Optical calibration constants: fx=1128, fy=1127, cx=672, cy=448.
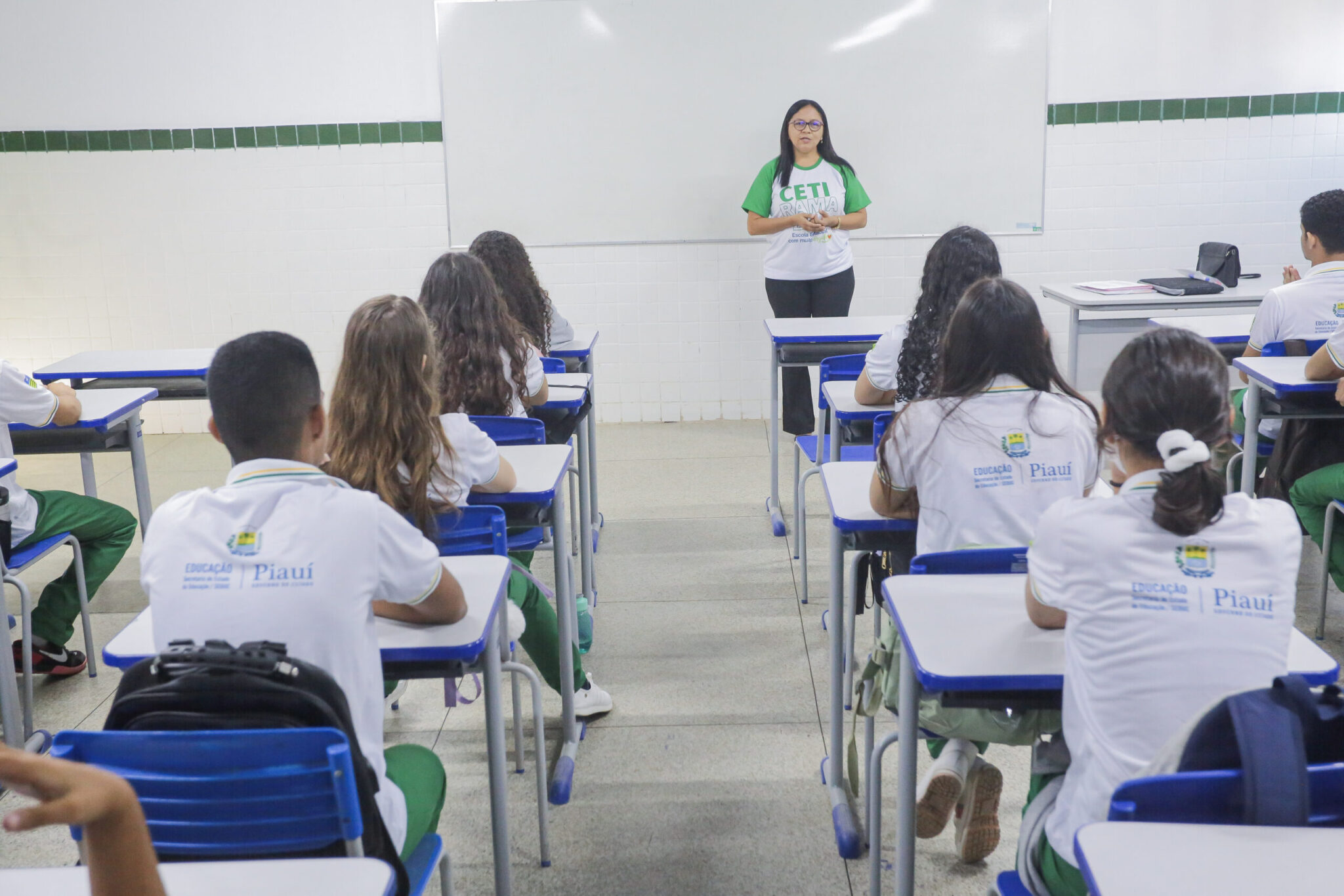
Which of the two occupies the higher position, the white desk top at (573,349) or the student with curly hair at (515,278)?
the student with curly hair at (515,278)

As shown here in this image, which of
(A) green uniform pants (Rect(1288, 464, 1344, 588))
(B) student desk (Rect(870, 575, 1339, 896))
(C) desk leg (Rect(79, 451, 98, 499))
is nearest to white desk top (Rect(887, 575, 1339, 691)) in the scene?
(B) student desk (Rect(870, 575, 1339, 896))

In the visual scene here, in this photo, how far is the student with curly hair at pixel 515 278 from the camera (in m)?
3.71

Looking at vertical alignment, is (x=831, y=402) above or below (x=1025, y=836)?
above

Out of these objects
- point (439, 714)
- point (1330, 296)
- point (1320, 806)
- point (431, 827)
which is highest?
point (1330, 296)

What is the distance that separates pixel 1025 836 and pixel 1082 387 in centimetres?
407

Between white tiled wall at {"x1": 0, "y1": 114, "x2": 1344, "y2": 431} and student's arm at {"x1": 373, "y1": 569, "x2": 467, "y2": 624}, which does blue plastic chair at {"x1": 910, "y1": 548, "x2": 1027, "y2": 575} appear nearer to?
student's arm at {"x1": 373, "y1": 569, "x2": 467, "y2": 624}

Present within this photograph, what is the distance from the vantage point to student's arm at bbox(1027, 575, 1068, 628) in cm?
174

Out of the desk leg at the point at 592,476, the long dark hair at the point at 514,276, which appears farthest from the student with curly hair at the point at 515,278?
the desk leg at the point at 592,476

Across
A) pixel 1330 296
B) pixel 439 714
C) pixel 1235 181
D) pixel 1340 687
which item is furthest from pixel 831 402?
pixel 1235 181

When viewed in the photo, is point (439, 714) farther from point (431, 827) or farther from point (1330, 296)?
point (1330, 296)

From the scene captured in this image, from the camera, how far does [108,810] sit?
34.9 inches

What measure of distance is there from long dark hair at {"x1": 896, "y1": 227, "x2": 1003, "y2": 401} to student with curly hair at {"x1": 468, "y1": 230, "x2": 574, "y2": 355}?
4.04 ft

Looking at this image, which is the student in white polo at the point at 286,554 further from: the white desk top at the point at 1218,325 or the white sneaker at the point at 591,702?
the white desk top at the point at 1218,325

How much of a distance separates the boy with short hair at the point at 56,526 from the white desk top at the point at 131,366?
0.85m
